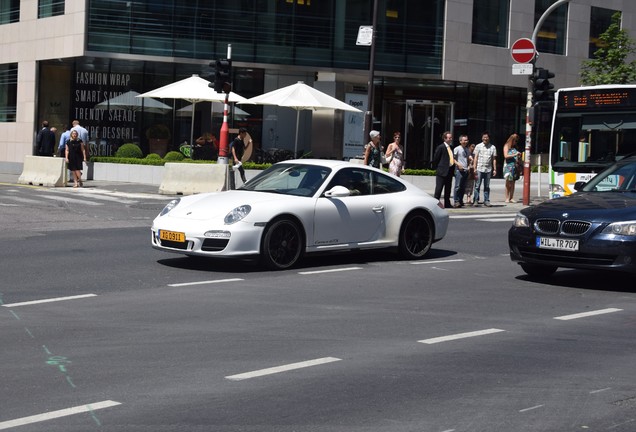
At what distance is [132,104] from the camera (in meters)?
37.5

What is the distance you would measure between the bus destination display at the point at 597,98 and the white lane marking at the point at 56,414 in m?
16.5

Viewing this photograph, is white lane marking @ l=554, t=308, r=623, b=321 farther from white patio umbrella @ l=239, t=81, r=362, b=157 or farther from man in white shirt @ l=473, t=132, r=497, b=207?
white patio umbrella @ l=239, t=81, r=362, b=157

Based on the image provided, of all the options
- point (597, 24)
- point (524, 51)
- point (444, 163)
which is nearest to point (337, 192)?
point (444, 163)

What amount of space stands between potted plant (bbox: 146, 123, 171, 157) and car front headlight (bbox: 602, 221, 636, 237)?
2748 cm

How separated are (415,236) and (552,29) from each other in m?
31.6

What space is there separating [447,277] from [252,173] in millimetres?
20258

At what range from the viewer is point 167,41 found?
36469 millimetres

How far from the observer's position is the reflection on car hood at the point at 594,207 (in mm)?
11984

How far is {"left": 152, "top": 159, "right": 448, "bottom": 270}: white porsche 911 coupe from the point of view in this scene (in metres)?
12.6

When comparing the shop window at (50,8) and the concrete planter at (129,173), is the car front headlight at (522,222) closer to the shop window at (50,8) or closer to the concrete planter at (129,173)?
the concrete planter at (129,173)

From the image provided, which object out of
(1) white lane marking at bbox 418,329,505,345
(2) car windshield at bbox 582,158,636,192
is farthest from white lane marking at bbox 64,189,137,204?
(1) white lane marking at bbox 418,329,505,345

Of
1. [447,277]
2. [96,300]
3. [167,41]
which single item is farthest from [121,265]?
[167,41]

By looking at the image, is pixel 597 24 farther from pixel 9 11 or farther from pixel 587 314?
pixel 587 314

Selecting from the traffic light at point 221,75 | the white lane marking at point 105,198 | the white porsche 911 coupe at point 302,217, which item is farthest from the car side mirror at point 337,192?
the traffic light at point 221,75
